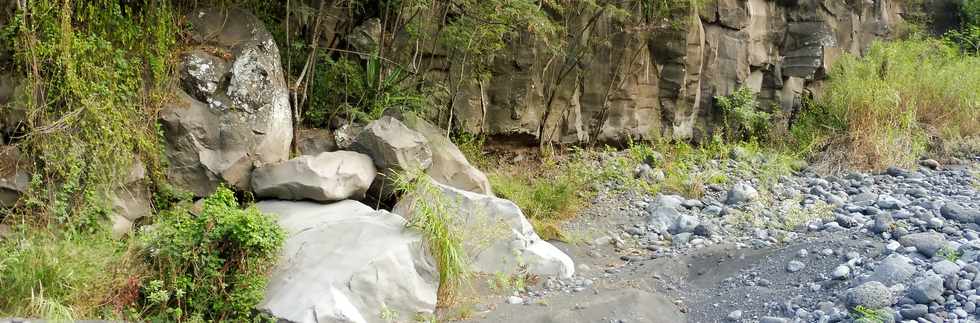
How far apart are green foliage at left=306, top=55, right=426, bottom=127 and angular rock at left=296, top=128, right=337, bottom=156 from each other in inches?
8.7

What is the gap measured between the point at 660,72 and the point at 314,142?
4.76 metres

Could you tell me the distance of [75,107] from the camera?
5254 millimetres

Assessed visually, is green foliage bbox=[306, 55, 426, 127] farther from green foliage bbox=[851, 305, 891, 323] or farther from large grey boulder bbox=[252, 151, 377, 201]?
green foliage bbox=[851, 305, 891, 323]

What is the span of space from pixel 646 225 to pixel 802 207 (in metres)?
1.48

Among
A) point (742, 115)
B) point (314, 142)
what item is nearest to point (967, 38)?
point (742, 115)

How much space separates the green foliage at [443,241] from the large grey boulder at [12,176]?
2.51 m

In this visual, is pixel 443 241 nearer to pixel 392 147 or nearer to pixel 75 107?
pixel 392 147

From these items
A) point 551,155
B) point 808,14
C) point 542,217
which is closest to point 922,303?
point 542,217

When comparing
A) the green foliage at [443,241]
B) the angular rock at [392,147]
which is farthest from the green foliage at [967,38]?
the green foliage at [443,241]

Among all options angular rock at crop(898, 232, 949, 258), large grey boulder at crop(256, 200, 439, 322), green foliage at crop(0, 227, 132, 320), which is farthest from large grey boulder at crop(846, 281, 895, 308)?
green foliage at crop(0, 227, 132, 320)

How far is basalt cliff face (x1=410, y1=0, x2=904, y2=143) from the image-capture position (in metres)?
8.60

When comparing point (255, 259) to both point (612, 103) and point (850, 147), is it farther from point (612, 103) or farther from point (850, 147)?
point (850, 147)

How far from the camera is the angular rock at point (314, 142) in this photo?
666 centimetres

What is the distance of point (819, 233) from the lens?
6.09 metres
